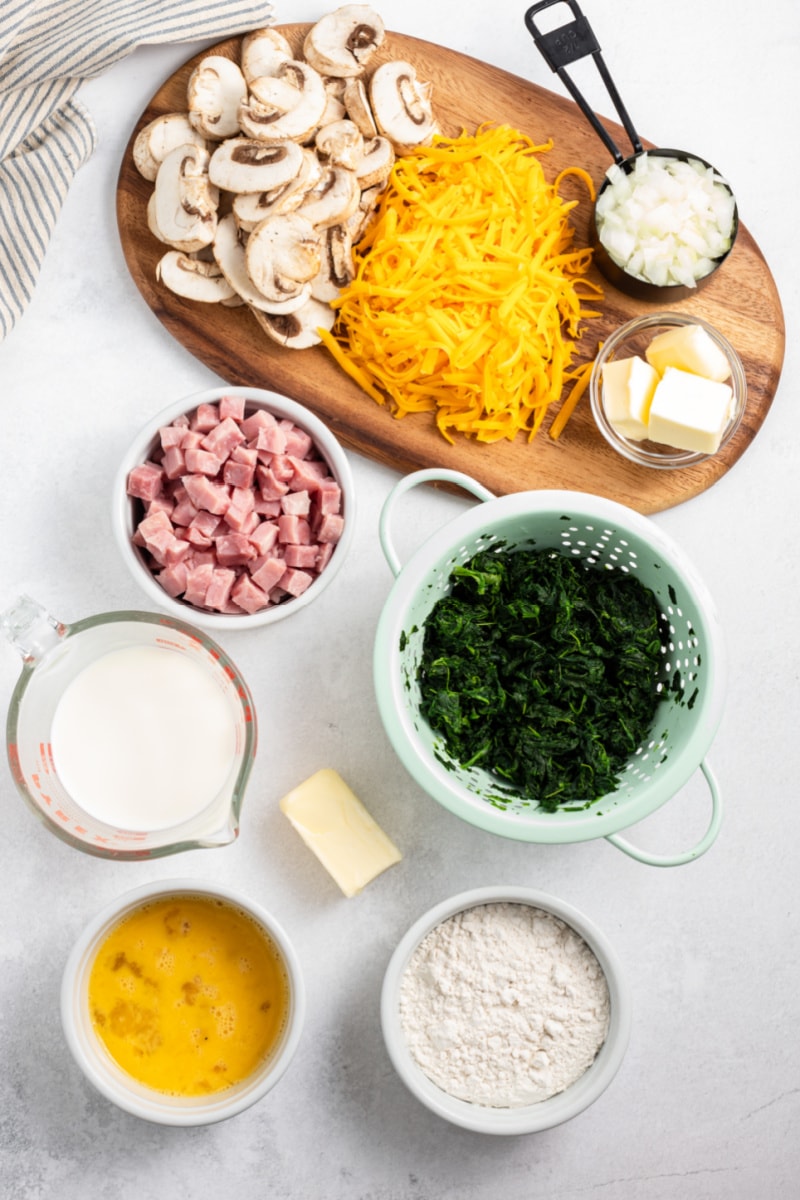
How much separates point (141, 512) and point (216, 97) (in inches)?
38.6

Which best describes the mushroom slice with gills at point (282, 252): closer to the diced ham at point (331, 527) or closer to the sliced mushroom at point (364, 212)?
the sliced mushroom at point (364, 212)

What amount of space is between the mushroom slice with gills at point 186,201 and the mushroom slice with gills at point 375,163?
1.11 ft

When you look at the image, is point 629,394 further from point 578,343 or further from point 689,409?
point 578,343

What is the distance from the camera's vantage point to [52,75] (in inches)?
94.7

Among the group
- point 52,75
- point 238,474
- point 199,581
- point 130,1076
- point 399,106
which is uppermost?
point 52,75

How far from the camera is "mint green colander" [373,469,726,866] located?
193 centimetres

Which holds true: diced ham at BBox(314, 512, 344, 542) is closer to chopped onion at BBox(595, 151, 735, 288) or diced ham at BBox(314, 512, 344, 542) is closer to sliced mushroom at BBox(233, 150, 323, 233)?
sliced mushroom at BBox(233, 150, 323, 233)

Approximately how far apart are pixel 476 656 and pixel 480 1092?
94 centimetres

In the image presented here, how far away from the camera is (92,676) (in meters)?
2.18

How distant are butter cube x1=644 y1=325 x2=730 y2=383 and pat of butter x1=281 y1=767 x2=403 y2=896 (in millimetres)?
1212

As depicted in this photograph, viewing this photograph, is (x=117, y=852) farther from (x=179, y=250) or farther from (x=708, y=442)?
(x=708, y=442)

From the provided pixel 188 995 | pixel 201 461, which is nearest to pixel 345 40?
pixel 201 461

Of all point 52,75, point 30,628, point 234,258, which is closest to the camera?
point 30,628

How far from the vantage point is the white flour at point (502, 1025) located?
2160 mm
